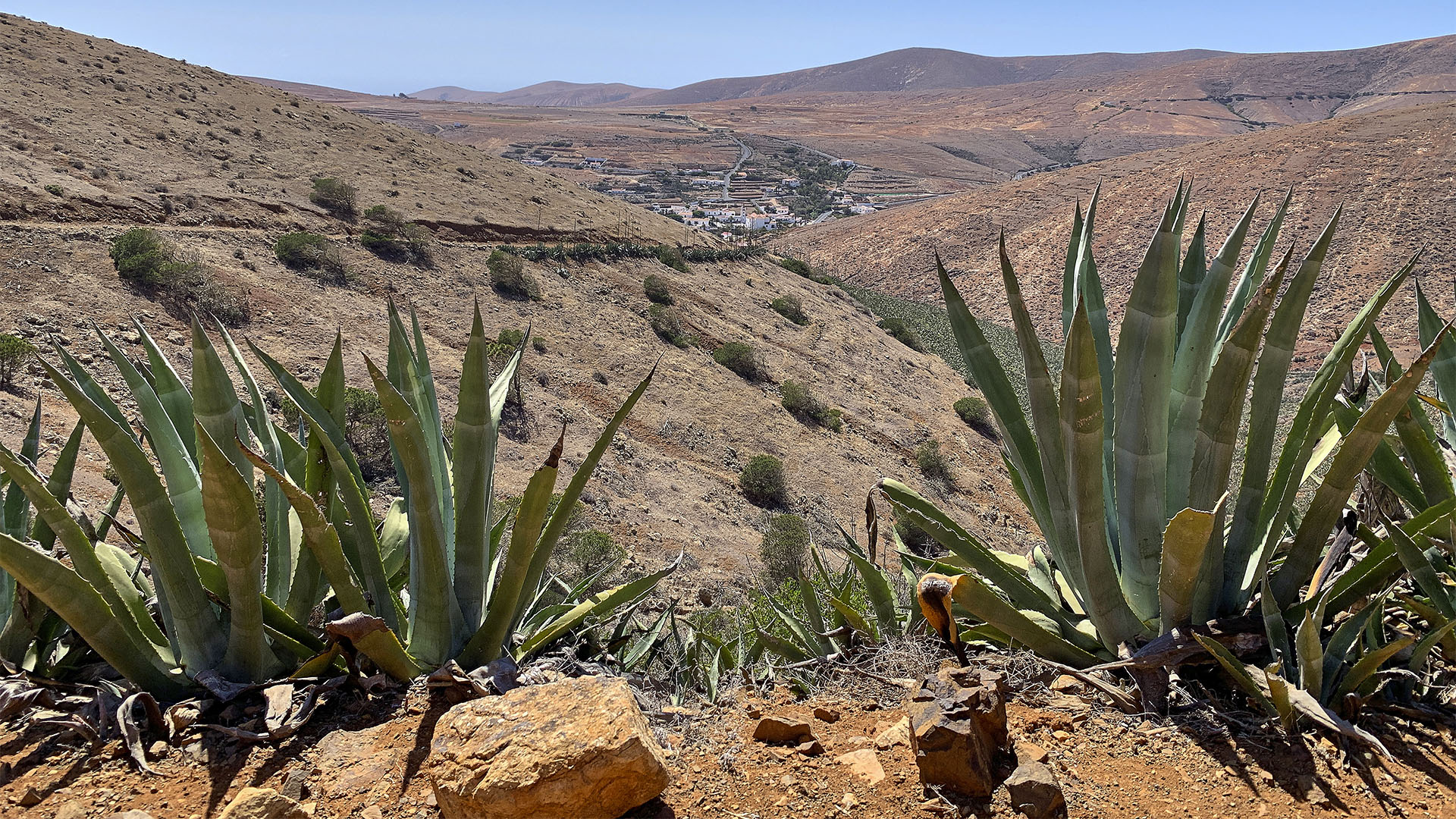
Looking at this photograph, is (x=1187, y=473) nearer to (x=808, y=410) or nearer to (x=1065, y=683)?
(x=1065, y=683)

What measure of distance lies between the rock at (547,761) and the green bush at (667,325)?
1895 centimetres

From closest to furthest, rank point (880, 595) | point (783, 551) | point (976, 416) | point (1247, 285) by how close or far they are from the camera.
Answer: point (1247, 285)
point (880, 595)
point (783, 551)
point (976, 416)

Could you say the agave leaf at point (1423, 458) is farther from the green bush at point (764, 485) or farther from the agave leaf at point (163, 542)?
the green bush at point (764, 485)

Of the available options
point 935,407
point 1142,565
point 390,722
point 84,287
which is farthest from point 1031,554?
point 935,407

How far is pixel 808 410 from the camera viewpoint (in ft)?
63.7

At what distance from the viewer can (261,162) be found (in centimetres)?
2362

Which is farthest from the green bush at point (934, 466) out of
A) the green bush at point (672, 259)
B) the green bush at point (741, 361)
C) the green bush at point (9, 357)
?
A: the green bush at point (9, 357)

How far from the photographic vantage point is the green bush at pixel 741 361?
2042 centimetres

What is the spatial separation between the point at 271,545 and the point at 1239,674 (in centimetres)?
279

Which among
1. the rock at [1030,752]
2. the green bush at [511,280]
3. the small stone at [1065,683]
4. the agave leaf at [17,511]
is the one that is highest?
the agave leaf at [17,511]

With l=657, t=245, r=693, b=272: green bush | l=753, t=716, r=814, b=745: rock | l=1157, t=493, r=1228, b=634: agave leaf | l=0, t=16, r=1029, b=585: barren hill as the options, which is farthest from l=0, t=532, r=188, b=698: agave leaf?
l=657, t=245, r=693, b=272: green bush

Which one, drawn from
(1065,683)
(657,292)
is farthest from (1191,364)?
(657,292)

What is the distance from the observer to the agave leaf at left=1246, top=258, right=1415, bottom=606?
229cm

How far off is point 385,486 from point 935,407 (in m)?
15.0
